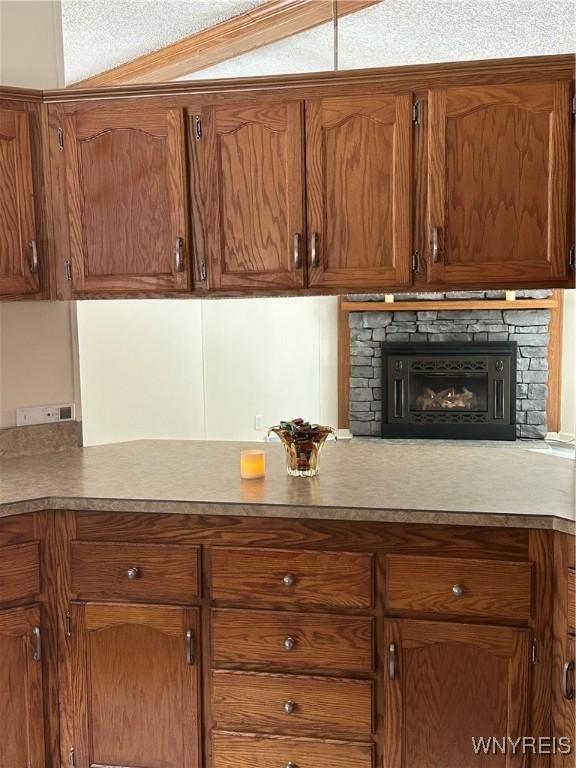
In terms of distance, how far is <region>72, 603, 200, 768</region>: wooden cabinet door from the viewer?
207 centimetres

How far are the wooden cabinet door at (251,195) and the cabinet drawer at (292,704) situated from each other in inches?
46.3

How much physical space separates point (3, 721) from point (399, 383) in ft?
15.8

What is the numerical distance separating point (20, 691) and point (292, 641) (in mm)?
786

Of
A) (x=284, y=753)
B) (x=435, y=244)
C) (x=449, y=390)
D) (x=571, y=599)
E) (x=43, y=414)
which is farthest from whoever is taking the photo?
(x=449, y=390)

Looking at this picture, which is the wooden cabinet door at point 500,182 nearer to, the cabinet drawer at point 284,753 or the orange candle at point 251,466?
the orange candle at point 251,466

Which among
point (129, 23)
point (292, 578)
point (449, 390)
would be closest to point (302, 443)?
point (292, 578)

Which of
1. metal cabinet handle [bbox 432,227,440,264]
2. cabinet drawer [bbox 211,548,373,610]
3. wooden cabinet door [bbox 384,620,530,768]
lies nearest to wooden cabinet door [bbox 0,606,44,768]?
cabinet drawer [bbox 211,548,373,610]

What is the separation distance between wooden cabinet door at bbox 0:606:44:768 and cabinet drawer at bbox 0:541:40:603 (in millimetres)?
50

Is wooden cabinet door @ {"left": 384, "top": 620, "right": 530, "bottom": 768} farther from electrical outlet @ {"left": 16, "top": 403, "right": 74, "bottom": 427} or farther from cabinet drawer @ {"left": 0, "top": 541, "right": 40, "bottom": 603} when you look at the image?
electrical outlet @ {"left": 16, "top": 403, "right": 74, "bottom": 427}

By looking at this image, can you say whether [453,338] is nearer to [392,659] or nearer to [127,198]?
[127,198]

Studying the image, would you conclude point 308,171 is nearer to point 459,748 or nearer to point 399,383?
point 459,748

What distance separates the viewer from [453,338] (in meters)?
6.45

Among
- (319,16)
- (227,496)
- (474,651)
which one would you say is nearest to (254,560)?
(227,496)

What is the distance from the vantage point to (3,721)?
2.09m
